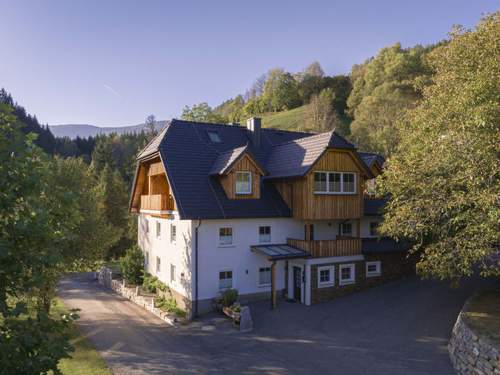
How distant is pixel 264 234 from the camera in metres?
23.0

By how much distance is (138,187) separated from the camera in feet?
94.5

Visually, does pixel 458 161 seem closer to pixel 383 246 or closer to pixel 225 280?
pixel 383 246

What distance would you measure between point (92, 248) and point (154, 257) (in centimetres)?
644

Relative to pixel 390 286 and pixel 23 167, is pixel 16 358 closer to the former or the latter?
pixel 23 167

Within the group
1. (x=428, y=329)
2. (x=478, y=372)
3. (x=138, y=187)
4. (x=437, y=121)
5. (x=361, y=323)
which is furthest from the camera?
(x=138, y=187)

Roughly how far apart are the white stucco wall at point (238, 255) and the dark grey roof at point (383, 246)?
16.7 ft

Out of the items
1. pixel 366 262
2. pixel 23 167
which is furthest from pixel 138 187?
pixel 23 167

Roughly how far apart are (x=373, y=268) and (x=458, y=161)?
11862 mm

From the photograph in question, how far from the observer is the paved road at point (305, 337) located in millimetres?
14227

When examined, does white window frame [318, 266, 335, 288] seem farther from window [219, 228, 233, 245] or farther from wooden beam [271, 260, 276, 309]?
window [219, 228, 233, 245]

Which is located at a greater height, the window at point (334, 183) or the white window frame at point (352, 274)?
the window at point (334, 183)

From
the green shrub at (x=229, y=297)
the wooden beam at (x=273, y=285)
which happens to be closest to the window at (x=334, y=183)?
the wooden beam at (x=273, y=285)

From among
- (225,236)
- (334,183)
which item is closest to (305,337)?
(225,236)

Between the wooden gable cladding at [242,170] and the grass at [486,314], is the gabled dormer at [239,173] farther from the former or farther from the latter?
the grass at [486,314]
